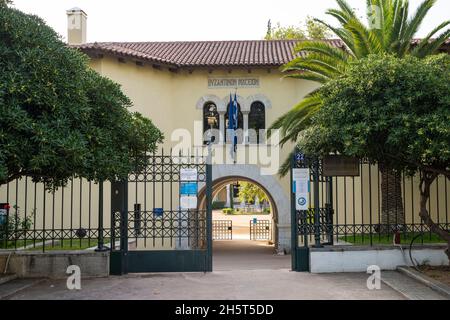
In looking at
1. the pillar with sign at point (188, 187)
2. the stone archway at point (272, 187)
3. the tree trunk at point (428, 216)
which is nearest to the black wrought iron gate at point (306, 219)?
the tree trunk at point (428, 216)

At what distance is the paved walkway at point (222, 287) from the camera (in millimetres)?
8648

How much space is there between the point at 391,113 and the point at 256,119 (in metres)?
11.3

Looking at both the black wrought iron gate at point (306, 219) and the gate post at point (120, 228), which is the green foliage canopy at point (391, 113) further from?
the gate post at point (120, 228)

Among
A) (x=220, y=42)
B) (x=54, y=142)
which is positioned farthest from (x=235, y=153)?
(x=54, y=142)

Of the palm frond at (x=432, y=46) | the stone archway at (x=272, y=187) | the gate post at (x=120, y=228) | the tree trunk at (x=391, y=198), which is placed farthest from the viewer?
the stone archway at (x=272, y=187)

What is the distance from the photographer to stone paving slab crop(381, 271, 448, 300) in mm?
8359

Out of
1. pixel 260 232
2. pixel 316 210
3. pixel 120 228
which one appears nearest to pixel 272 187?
pixel 316 210

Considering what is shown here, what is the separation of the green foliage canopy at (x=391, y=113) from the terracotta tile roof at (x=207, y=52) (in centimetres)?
927

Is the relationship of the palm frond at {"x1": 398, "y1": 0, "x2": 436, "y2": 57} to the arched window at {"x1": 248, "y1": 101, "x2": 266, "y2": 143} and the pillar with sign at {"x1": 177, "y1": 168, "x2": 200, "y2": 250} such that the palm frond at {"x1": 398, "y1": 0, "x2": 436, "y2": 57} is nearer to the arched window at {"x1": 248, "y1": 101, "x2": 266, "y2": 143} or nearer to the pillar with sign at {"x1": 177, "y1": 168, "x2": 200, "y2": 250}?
the pillar with sign at {"x1": 177, "y1": 168, "x2": 200, "y2": 250}

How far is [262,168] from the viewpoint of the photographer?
20.2m

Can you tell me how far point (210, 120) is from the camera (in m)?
20.3

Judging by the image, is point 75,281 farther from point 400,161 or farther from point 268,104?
point 268,104

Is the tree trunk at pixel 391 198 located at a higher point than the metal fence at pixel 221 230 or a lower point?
higher

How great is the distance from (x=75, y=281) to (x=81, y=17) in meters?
13.7
